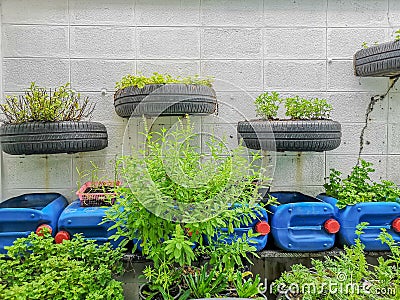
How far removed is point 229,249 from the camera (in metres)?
1.97

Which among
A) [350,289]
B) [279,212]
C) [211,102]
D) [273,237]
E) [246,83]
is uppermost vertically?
[246,83]

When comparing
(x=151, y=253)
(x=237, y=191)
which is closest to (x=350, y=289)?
(x=237, y=191)

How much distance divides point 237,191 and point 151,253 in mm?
508

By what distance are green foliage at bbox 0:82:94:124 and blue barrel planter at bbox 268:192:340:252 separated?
135 centimetres

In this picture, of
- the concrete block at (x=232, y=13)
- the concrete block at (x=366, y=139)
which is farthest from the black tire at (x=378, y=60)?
the concrete block at (x=232, y=13)

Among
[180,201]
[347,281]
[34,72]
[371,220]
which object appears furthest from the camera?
[34,72]

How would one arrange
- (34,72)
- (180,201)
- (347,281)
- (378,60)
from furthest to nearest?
(34,72), (378,60), (347,281), (180,201)

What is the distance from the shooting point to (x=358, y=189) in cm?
239

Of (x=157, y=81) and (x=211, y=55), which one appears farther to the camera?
(x=211, y=55)

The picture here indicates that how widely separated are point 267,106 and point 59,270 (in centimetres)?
151

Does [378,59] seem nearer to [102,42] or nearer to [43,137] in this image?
[102,42]

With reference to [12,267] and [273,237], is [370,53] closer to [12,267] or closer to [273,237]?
[273,237]

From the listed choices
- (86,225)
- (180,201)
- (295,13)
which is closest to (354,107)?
(295,13)

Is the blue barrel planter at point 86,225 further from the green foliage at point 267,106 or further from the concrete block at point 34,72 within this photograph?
the green foliage at point 267,106
